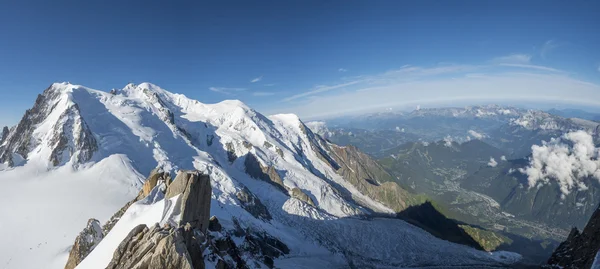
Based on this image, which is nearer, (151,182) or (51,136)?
(151,182)

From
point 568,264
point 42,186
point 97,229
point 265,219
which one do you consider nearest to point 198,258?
point 97,229

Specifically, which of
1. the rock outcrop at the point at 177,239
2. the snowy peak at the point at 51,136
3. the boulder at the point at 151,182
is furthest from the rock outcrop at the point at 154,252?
the snowy peak at the point at 51,136

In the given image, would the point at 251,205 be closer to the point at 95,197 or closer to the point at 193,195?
the point at 95,197

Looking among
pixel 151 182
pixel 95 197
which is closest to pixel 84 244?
pixel 151 182

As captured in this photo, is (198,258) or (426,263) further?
(426,263)

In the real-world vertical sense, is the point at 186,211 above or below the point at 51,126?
below

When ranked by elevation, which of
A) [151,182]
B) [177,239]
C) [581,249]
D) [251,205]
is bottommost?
[251,205]

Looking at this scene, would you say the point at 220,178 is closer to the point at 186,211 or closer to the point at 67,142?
the point at 67,142
